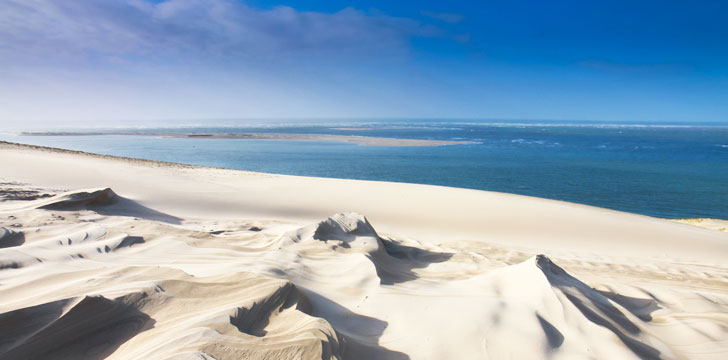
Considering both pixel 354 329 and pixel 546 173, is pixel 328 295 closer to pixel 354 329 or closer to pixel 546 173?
pixel 354 329

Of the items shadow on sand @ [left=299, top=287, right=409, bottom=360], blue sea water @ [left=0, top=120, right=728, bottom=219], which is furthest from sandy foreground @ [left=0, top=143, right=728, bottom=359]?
blue sea water @ [left=0, top=120, right=728, bottom=219]

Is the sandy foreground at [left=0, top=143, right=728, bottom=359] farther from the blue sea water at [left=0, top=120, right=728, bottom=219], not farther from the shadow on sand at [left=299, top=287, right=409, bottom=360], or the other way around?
the blue sea water at [left=0, top=120, right=728, bottom=219]

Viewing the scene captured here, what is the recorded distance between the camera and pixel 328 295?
2799 millimetres

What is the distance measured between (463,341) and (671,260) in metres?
5.95

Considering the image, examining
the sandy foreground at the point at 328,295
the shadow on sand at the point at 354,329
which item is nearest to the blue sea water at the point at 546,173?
the sandy foreground at the point at 328,295

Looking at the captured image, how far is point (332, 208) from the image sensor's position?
344 inches

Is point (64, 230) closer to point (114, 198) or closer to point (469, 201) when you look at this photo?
point (114, 198)

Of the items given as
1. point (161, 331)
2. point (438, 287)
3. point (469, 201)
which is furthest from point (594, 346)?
point (469, 201)

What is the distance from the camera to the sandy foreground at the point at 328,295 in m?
1.78

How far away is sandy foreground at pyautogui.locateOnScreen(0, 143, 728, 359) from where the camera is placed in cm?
178

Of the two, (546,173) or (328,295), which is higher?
(328,295)

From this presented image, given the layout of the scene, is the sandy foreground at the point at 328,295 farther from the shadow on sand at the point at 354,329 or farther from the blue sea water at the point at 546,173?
the blue sea water at the point at 546,173

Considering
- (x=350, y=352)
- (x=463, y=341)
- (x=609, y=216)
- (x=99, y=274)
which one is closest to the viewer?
(x=350, y=352)

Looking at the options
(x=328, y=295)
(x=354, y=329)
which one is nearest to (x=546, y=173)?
(x=328, y=295)
